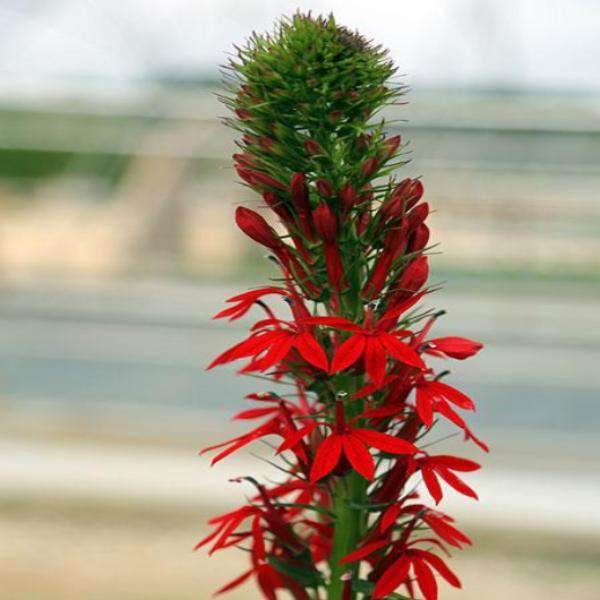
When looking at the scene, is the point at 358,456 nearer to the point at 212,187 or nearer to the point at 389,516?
the point at 389,516

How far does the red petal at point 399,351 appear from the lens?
58 centimetres

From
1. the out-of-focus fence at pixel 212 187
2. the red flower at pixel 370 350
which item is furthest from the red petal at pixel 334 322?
the out-of-focus fence at pixel 212 187

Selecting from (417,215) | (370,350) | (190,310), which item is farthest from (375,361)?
(190,310)

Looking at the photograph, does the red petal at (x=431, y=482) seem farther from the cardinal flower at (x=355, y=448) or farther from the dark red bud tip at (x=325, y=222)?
the dark red bud tip at (x=325, y=222)

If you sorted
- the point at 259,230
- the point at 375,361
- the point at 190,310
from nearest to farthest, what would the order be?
the point at 375,361
the point at 259,230
the point at 190,310

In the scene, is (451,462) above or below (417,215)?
below

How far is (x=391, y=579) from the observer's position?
61 centimetres

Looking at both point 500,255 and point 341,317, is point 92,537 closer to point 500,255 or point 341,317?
point 341,317

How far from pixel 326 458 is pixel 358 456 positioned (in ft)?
0.06

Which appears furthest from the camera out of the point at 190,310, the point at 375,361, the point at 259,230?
the point at 190,310

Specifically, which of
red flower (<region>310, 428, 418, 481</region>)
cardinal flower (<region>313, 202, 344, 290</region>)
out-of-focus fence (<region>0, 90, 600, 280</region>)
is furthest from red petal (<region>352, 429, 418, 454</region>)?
out-of-focus fence (<region>0, 90, 600, 280</region>)

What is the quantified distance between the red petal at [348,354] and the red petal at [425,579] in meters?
0.14

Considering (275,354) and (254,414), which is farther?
(254,414)

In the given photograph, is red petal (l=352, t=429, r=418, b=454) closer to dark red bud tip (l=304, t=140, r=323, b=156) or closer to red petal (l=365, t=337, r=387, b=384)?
red petal (l=365, t=337, r=387, b=384)
